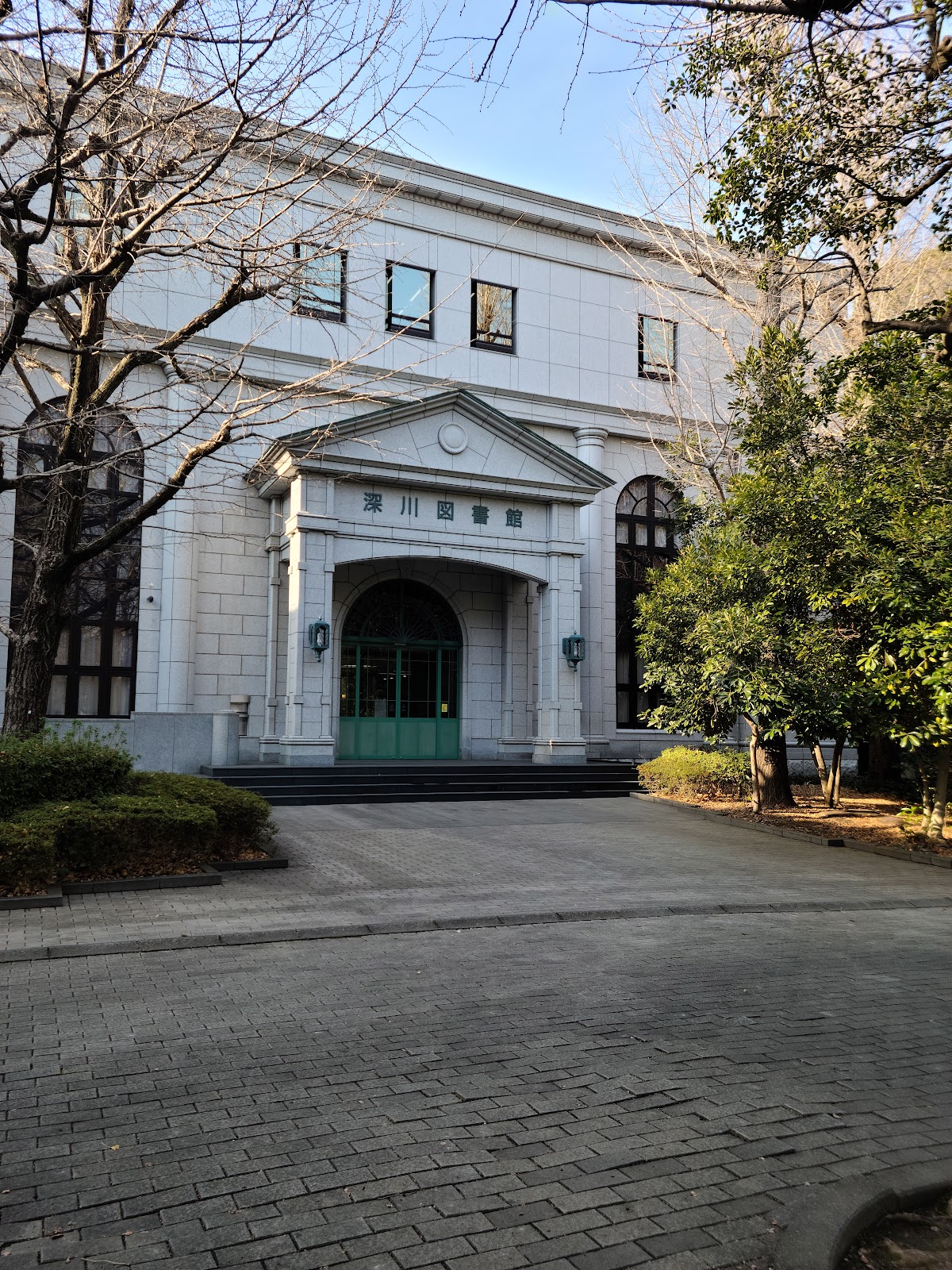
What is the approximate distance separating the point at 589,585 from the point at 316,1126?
844 inches

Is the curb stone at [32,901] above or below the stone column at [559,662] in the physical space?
below

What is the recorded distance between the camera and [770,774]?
17.2m

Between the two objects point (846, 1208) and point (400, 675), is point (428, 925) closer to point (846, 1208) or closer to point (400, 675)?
point (846, 1208)

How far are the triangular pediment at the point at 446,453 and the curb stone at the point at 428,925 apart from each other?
38.1 ft

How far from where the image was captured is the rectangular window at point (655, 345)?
26.5 meters

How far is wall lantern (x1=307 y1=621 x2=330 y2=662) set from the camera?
1830 cm

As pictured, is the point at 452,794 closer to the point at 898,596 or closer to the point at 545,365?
the point at 898,596

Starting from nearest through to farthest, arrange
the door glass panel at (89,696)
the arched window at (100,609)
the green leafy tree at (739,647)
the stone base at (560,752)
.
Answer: the green leafy tree at (739,647)
the arched window at (100,609)
the door glass panel at (89,696)
the stone base at (560,752)

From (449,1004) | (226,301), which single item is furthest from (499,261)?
(449,1004)

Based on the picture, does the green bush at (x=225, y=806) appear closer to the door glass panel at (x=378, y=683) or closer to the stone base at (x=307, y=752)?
the stone base at (x=307, y=752)

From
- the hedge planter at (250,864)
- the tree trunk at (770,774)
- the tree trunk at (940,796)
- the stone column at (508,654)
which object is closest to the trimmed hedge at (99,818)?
the hedge planter at (250,864)

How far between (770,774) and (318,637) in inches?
351

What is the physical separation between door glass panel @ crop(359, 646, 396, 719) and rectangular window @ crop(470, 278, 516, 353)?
8596 mm

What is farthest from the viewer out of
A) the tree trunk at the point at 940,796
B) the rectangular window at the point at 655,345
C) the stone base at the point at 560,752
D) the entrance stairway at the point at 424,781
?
the rectangular window at the point at 655,345
